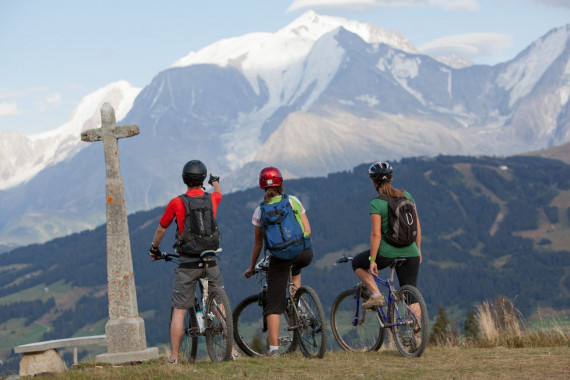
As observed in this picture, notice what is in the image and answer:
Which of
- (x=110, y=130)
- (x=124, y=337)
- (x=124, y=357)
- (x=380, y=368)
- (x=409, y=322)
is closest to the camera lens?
(x=380, y=368)

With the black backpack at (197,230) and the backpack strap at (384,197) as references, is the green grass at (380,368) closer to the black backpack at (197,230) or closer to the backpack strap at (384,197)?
the black backpack at (197,230)

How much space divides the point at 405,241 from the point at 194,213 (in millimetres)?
3472

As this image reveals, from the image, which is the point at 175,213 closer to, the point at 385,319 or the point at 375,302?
the point at 375,302

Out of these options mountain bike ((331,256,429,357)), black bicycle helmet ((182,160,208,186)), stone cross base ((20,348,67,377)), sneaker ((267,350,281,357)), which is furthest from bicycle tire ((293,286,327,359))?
stone cross base ((20,348,67,377))

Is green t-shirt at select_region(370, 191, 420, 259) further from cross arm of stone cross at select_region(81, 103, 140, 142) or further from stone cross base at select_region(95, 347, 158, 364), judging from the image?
cross arm of stone cross at select_region(81, 103, 140, 142)

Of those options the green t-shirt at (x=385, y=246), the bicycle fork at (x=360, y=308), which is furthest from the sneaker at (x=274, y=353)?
the green t-shirt at (x=385, y=246)

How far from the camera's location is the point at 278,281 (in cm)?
1262

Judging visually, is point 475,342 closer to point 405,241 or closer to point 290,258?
point 405,241

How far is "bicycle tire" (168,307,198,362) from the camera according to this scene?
13.1m

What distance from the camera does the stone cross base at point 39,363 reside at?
1466 centimetres

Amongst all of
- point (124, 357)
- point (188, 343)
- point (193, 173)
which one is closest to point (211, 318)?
point (188, 343)

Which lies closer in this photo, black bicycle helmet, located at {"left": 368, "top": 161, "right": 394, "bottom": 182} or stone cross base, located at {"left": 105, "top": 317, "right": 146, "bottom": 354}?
black bicycle helmet, located at {"left": 368, "top": 161, "right": 394, "bottom": 182}

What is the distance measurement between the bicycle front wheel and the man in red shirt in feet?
0.90

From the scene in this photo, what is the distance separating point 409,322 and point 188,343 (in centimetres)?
391
